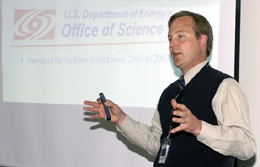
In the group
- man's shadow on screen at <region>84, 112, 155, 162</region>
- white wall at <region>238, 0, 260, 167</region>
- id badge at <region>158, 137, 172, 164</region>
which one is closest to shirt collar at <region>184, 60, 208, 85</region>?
id badge at <region>158, 137, 172, 164</region>

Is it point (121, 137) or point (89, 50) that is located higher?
point (89, 50)

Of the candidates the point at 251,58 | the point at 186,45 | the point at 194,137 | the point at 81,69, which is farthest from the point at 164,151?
the point at 81,69

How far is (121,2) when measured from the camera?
3012 millimetres

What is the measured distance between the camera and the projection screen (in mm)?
2852

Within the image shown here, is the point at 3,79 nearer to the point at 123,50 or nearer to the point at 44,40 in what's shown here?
the point at 44,40

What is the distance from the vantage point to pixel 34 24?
3320 millimetres

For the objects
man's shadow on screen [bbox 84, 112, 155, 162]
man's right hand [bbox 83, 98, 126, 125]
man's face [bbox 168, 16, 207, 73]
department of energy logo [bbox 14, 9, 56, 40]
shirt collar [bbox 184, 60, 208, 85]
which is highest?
department of energy logo [bbox 14, 9, 56, 40]

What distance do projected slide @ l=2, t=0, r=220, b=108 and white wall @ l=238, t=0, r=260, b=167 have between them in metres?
0.20

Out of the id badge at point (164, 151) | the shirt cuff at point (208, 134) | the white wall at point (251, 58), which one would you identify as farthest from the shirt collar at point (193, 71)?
the white wall at point (251, 58)

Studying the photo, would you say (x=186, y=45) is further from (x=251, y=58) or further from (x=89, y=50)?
(x=89, y=50)

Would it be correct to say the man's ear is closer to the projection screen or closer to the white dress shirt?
the white dress shirt

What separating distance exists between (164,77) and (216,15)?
2.02 feet

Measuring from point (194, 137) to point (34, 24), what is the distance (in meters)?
2.12

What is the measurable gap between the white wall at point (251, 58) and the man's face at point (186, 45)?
2.44 ft
